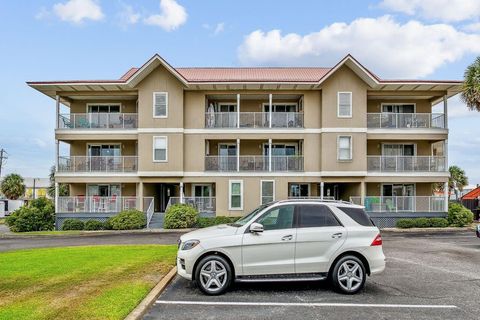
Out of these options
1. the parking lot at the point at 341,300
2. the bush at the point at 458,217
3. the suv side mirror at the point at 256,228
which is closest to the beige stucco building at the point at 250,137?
the bush at the point at 458,217

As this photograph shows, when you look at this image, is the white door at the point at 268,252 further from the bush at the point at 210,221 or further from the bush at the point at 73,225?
the bush at the point at 73,225

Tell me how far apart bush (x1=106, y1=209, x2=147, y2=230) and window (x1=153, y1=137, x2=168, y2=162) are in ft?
12.3

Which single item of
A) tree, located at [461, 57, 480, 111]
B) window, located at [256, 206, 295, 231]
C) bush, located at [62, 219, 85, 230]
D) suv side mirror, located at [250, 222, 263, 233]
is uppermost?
tree, located at [461, 57, 480, 111]

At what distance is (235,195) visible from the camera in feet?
94.1

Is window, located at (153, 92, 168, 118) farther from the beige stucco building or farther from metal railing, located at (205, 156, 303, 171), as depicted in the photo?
metal railing, located at (205, 156, 303, 171)

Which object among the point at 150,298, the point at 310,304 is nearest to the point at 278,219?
the point at 310,304

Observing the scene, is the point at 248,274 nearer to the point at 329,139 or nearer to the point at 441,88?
the point at 329,139

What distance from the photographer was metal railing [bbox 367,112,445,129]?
29359mm

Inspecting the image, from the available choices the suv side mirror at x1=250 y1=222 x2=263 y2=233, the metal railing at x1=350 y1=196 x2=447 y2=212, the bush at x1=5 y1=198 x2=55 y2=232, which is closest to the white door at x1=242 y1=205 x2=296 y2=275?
the suv side mirror at x1=250 y1=222 x2=263 y2=233

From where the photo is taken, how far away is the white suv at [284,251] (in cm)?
845

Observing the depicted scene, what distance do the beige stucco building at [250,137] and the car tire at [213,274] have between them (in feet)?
64.7

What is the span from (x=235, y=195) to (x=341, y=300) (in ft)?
68.0

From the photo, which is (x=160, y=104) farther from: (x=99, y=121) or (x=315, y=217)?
(x=315, y=217)

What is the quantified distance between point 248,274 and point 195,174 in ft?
67.5
